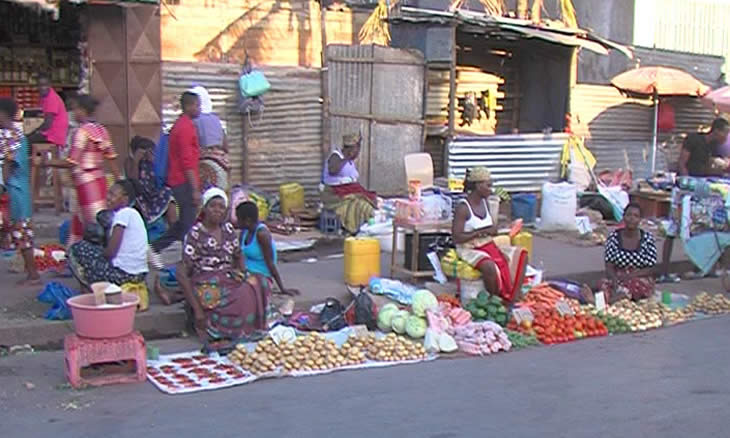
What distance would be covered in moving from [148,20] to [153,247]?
12.2 feet

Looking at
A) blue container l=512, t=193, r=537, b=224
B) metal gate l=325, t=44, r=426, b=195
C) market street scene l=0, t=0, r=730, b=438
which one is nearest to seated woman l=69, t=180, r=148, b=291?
market street scene l=0, t=0, r=730, b=438

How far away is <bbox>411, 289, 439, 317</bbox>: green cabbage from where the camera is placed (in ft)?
24.0

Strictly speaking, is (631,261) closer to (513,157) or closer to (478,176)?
(478,176)

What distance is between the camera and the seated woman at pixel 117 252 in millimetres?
7016

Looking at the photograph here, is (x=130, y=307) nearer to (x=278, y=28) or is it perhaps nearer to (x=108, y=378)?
(x=108, y=378)

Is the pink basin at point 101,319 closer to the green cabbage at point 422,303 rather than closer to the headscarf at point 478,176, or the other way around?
the green cabbage at point 422,303

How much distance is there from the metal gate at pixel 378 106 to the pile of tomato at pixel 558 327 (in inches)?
222

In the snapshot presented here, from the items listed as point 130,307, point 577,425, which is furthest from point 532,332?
point 130,307

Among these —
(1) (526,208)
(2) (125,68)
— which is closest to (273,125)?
(2) (125,68)

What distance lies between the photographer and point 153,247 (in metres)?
8.58

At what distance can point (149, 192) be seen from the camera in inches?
340

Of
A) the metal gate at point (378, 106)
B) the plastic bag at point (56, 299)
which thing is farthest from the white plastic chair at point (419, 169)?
the plastic bag at point (56, 299)

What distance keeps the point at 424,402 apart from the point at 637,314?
10.5 ft

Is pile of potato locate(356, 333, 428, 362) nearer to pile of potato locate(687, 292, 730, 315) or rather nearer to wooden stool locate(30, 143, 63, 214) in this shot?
pile of potato locate(687, 292, 730, 315)
